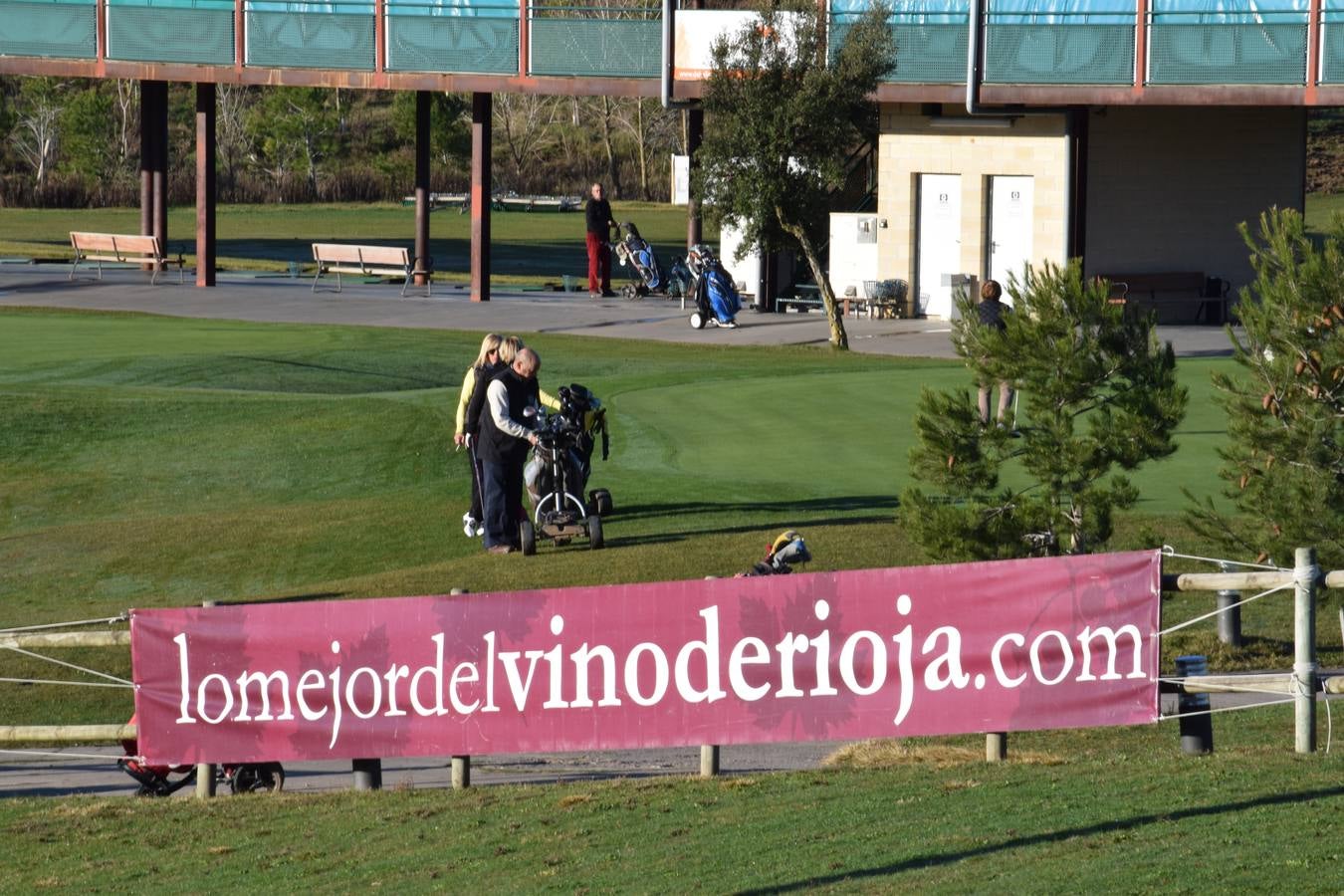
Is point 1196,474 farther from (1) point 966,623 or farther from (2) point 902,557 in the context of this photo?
(1) point 966,623

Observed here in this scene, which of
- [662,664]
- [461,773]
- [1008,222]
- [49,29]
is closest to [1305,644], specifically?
[662,664]

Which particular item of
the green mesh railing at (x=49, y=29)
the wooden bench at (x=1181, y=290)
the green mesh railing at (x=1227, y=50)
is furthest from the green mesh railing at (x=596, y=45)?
the green mesh railing at (x=49, y=29)

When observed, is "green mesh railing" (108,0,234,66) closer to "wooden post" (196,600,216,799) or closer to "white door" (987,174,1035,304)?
"white door" (987,174,1035,304)

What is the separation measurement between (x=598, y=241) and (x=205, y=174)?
303 inches

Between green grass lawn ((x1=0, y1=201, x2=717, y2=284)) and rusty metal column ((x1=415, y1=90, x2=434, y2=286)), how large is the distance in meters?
4.25

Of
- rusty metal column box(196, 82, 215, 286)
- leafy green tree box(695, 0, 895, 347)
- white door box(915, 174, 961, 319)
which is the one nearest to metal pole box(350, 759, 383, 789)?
leafy green tree box(695, 0, 895, 347)

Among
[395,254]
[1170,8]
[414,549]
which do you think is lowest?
[414,549]

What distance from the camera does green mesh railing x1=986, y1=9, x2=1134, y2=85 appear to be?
103 ft

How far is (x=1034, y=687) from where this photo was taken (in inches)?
364

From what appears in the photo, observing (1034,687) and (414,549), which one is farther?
(414,549)

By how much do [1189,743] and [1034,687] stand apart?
2.88 ft

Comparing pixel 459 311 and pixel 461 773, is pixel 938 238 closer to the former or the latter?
pixel 459 311

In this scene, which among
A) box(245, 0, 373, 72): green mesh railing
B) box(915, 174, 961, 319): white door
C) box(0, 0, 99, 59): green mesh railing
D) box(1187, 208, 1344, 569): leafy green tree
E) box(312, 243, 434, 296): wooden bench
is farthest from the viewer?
box(312, 243, 434, 296): wooden bench

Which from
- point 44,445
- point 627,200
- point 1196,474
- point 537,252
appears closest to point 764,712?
point 1196,474
